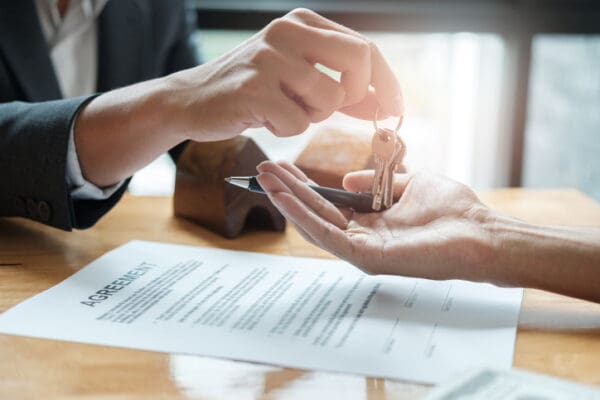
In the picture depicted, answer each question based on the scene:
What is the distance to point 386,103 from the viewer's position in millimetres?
866

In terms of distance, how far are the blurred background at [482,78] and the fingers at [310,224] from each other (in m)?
1.42

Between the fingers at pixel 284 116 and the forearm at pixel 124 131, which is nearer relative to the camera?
the fingers at pixel 284 116

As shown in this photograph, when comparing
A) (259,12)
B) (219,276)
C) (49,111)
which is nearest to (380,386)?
(219,276)

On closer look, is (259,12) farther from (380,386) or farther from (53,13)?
(380,386)

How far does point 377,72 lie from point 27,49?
801mm

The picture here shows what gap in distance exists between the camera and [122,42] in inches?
59.8

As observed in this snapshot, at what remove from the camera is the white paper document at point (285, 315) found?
0.60 metres

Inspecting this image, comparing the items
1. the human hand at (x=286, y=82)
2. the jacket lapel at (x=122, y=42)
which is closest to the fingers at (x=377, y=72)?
the human hand at (x=286, y=82)

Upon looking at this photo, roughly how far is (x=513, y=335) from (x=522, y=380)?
6.0 inches

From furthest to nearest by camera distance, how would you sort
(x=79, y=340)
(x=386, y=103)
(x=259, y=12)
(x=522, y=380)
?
(x=259, y=12) → (x=386, y=103) → (x=79, y=340) → (x=522, y=380)

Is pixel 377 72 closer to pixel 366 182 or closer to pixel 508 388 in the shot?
pixel 366 182

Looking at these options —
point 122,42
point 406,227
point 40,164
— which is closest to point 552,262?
point 406,227

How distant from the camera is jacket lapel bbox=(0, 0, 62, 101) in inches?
50.6

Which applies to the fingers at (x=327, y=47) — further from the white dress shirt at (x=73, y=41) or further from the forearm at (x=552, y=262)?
the white dress shirt at (x=73, y=41)
